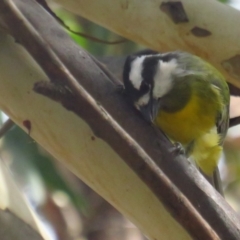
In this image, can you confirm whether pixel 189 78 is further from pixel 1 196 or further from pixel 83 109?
pixel 83 109

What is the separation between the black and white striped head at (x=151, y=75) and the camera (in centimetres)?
99

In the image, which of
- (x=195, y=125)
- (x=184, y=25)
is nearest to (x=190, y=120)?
(x=195, y=125)

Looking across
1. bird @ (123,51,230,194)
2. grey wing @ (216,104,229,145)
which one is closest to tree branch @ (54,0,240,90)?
bird @ (123,51,230,194)

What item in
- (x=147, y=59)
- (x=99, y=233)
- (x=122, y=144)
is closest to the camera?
(x=122, y=144)

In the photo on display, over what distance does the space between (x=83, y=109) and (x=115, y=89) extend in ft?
0.58

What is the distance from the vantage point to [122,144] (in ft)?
1.59

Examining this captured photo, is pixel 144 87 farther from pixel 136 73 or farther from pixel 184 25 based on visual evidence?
pixel 184 25

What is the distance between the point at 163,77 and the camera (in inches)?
45.0

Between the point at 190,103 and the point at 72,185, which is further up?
the point at 190,103

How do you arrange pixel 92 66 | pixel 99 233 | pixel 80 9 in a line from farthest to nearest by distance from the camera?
1. pixel 99 233
2. pixel 80 9
3. pixel 92 66

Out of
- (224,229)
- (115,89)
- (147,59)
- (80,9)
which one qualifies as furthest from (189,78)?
(224,229)

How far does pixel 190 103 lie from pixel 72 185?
0.54 meters

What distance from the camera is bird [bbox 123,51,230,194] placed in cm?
114

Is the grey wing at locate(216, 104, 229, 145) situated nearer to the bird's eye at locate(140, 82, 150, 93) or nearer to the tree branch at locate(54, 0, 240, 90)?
the bird's eye at locate(140, 82, 150, 93)
